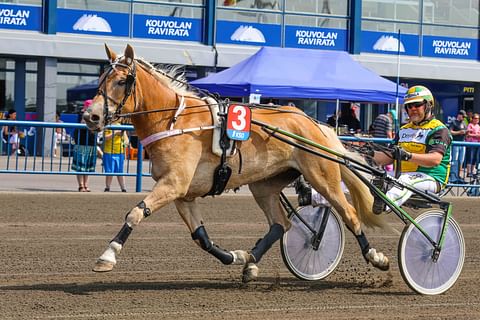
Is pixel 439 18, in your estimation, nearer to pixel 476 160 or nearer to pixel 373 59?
pixel 373 59

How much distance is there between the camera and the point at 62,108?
27.3m

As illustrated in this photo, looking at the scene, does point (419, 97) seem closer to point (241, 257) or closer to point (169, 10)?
point (241, 257)

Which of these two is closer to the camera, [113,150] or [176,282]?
[176,282]

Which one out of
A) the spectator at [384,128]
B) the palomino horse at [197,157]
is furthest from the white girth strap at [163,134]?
the spectator at [384,128]

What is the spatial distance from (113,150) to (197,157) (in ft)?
27.8

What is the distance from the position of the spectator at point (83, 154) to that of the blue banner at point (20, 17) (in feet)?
33.8

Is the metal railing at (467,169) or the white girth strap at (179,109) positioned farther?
the metal railing at (467,169)

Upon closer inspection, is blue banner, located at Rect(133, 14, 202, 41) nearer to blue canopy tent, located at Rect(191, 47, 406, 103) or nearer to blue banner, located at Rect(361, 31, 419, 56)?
blue banner, located at Rect(361, 31, 419, 56)

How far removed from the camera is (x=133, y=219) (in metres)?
7.16

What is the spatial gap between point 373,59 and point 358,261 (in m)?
20.1

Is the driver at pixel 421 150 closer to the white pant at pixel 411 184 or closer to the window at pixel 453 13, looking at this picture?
the white pant at pixel 411 184

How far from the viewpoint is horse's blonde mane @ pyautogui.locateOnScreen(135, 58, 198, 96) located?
7.79m

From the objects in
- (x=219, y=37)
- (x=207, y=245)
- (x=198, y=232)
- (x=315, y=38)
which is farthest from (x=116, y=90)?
(x=315, y=38)

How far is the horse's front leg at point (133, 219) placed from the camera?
7.09 metres
